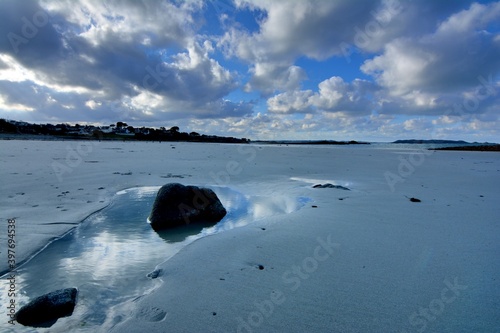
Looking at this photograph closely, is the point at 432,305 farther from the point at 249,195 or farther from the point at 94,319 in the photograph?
the point at 249,195

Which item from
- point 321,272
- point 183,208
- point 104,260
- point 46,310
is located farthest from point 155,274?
point 183,208

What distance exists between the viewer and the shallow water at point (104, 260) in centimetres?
280

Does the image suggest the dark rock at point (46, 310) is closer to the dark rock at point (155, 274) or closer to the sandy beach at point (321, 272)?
the sandy beach at point (321, 272)

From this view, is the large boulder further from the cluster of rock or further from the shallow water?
the shallow water

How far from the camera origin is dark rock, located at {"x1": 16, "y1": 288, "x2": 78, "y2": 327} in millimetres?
2568

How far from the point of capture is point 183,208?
614 centimetres

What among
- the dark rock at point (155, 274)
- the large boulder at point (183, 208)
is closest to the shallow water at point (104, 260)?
the dark rock at point (155, 274)

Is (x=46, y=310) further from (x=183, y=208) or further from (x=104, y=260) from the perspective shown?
(x=183, y=208)

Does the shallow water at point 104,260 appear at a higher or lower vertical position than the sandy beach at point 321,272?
lower

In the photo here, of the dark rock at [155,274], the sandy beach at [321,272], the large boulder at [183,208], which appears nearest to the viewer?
the sandy beach at [321,272]

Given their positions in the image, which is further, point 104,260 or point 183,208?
point 183,208

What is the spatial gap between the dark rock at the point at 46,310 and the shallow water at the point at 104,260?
0.23ft

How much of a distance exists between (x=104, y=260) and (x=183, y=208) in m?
2.31

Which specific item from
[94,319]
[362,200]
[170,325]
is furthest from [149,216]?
[362,200]
